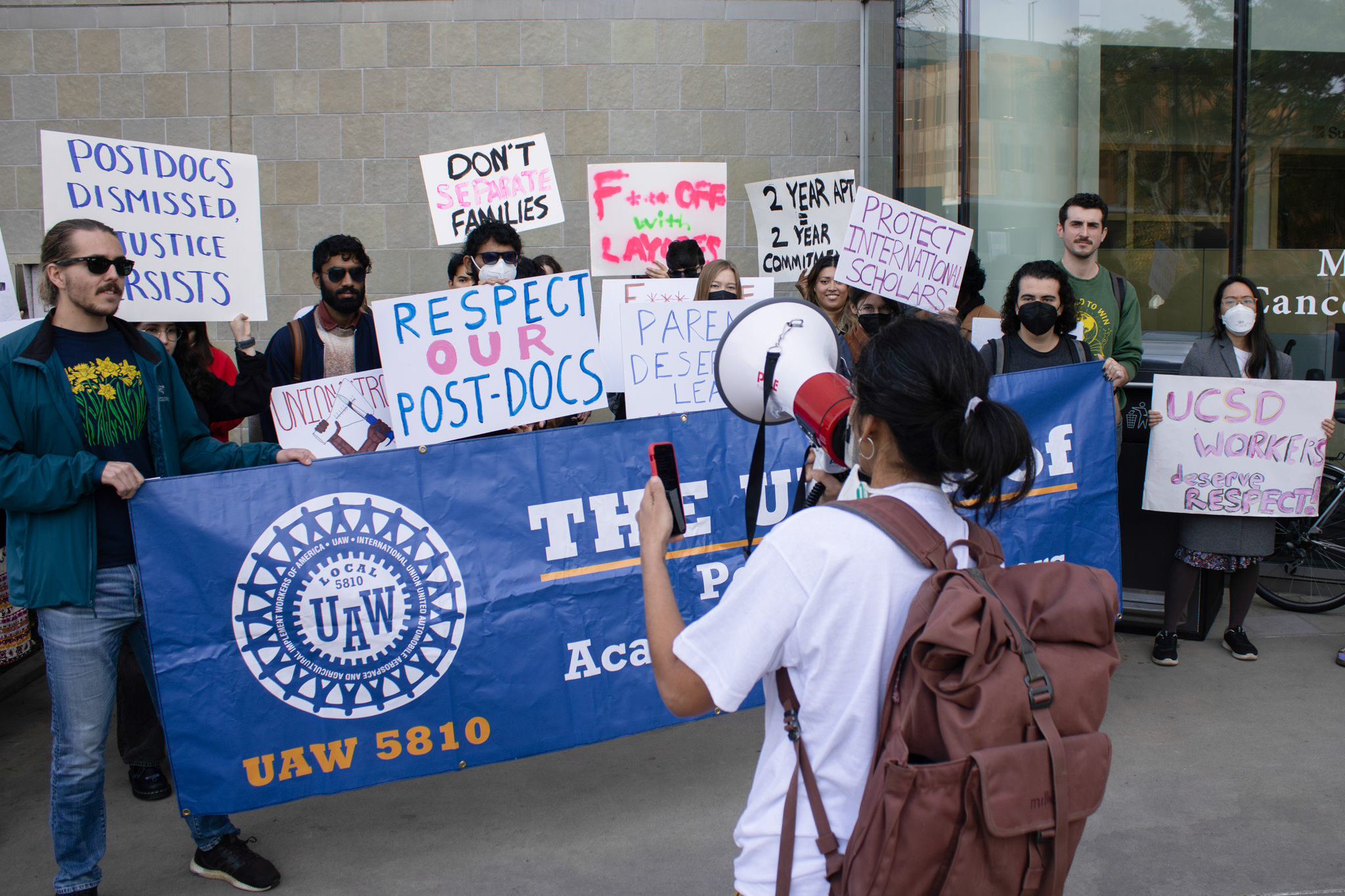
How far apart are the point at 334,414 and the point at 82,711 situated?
1.26m

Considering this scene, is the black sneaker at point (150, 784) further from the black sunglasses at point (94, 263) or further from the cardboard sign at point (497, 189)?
the cardboard sign at point (497, 189)

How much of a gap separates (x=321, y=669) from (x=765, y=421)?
1703 millimetres

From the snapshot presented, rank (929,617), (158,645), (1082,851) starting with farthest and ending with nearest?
1. (1082,851)
2. (158,645)
3. (929,617)

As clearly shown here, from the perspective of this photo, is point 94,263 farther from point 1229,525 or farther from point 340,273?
point 1229,525

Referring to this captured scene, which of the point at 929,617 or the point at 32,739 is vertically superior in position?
the point at 929,617

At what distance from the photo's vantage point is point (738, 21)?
7.50 m

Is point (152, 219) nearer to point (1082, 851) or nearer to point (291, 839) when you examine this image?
point (291, 839)

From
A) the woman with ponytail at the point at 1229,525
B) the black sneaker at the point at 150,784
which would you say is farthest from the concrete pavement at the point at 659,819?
the woman with ponytail at the point at 1229,525

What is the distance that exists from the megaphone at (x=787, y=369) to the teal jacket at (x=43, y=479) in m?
1.77

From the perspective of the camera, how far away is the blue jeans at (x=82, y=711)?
8.94 ft

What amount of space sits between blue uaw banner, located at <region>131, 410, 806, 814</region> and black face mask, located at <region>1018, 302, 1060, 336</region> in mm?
1547

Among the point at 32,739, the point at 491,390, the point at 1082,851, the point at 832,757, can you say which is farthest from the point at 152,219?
the point at 1082,851

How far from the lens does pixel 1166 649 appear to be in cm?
461

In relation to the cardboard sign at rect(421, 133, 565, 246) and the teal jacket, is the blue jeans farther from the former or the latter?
the cardboard sign at rect(421, 133, 565, 246)
